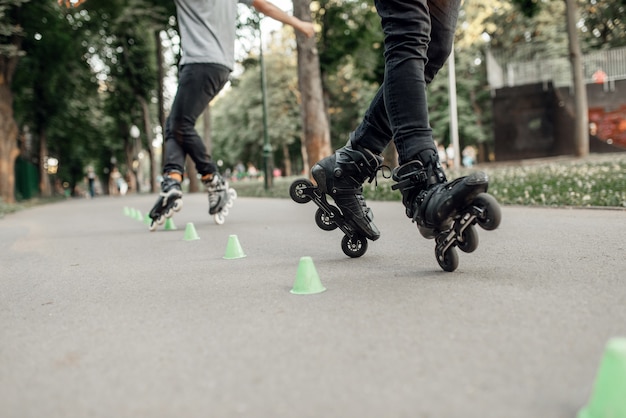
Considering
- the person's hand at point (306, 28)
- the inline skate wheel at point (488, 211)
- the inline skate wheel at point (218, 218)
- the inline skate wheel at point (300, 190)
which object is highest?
the person's hand at point (306, 28)

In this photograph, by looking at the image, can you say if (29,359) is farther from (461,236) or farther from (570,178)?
(570,178)

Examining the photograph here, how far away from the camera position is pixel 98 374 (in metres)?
1.87

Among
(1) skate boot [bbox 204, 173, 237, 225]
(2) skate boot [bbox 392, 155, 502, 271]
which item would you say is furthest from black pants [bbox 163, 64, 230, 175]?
(2) skate boot [bbox 392, 155, 502, 271]

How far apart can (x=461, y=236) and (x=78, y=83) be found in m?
31.0

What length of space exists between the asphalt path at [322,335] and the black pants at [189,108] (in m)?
2.61

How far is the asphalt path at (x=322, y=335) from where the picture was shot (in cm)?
158

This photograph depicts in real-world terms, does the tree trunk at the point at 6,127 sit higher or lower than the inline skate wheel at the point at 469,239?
higher

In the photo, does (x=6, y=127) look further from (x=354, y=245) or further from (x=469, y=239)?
(x=469, y=239)

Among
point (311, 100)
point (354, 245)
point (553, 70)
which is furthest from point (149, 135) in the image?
point (354, 245)

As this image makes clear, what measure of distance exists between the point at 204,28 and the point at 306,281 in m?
4.19

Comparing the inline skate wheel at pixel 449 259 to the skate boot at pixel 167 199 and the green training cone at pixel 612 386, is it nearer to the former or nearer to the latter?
the green training cone at pixel 612 386

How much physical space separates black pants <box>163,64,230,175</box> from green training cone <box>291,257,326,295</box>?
12.5 ft

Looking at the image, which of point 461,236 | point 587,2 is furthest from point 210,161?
point 587,2

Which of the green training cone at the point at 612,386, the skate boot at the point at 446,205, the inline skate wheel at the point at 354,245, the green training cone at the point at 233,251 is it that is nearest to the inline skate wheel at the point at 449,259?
the skate boot at the point at 446,205
